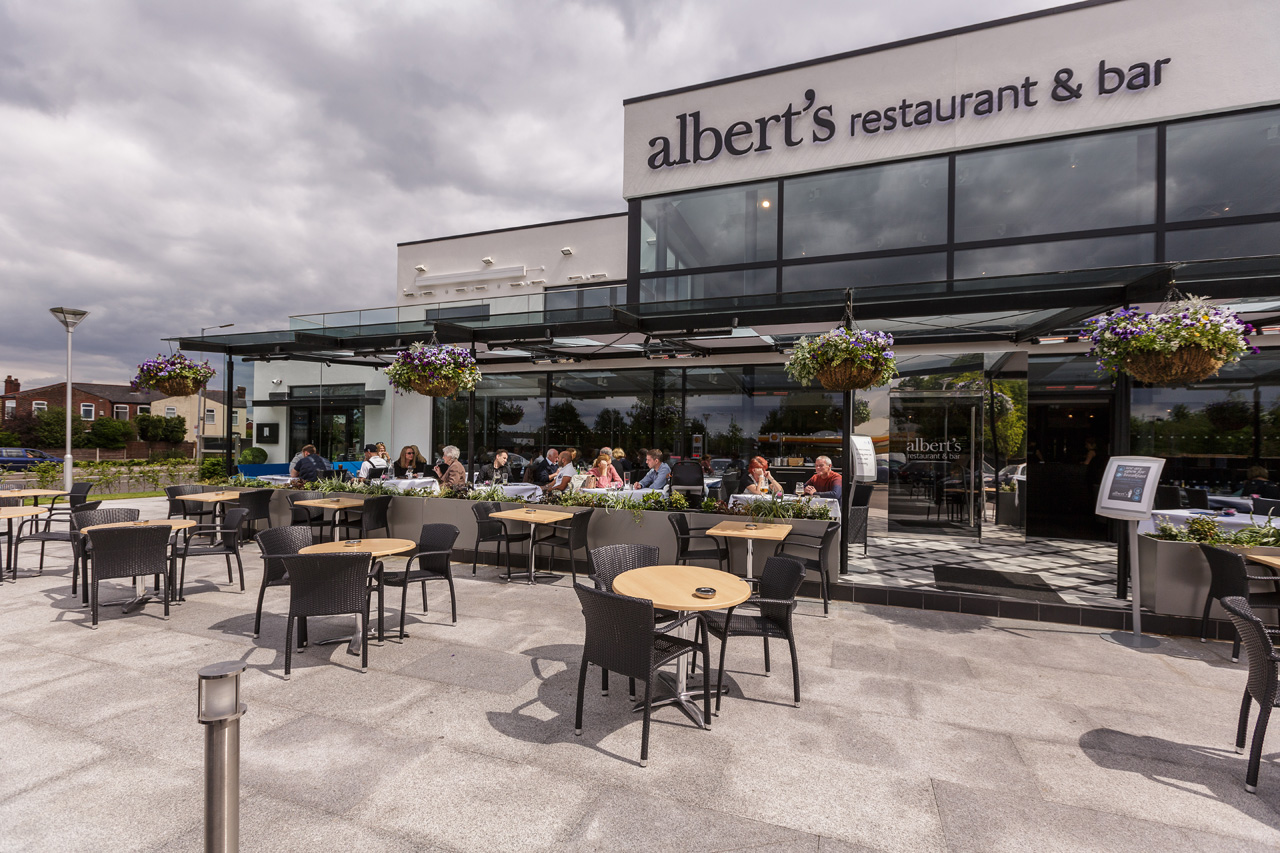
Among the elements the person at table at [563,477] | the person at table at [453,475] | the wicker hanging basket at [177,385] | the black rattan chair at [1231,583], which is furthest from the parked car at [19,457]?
the black rattan chair at [1231,583]

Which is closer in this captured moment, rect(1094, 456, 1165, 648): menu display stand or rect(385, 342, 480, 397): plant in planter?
rect(1094, 456, 1165, 648): menu display stand

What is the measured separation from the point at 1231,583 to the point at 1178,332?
7.07ft

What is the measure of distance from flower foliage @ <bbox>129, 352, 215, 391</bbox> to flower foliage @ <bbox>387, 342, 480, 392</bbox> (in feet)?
13.6

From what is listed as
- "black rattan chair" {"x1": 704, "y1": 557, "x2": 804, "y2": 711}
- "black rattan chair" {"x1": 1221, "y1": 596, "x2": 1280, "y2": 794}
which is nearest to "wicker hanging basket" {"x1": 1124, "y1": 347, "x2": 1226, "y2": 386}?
"black rattan chair" {"x1": 1221, "y1": 596, "x2": 1280, "y2": 794}

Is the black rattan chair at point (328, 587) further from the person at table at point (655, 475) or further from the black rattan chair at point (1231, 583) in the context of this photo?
the black rattan chair at point (1231, 583)

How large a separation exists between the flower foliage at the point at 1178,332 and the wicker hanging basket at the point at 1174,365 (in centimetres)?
4

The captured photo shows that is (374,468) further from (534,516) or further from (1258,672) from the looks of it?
(1258,672)

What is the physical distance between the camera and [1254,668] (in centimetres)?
279

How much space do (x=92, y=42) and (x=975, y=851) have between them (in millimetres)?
10666

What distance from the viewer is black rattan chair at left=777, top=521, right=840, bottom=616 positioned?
531 cm

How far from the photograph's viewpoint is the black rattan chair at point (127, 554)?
15.3ft

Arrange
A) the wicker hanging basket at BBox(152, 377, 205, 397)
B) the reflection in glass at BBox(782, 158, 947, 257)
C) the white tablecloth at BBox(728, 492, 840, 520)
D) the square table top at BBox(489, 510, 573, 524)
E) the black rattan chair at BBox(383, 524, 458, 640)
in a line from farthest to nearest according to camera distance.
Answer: the wicker hanging basket at BBox(152, 377, 205, 397) → the reflection in glass at BBox(782, 158, 947, 257) → the white tablecloth at BBox(728, 492, 840, 520) → the square table top at BBox(489, 510, 573, 524) → the black rattan chair at BBox(383, 524, 458, 640)

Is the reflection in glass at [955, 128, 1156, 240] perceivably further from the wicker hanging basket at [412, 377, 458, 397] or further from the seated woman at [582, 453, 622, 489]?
the wicker hanging basket at [412, 377, 458, 397]

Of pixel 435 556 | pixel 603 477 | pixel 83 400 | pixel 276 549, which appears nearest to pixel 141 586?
pixel 276 549
